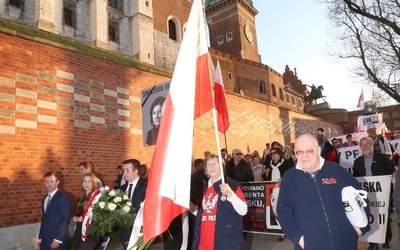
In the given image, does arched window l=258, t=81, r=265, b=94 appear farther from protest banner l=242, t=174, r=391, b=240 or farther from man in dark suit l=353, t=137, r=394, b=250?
man in dark suit l=353, t=137, r=394, b=250

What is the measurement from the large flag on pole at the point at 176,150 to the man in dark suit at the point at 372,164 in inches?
153

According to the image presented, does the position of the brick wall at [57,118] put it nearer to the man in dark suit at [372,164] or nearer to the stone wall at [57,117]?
the stone wall at [57,117]

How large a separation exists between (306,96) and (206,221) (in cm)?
5523

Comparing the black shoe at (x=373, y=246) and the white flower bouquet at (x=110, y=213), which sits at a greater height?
the white flower bouquet at (x=110, y=213)

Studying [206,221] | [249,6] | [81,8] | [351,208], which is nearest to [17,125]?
[206,221]

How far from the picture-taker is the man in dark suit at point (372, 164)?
5262 mm

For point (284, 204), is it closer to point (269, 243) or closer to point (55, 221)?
point (55, 221)

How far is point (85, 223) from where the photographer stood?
4.12 meters

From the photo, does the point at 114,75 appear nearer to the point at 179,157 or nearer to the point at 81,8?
the point at 179,157

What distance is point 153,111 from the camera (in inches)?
296

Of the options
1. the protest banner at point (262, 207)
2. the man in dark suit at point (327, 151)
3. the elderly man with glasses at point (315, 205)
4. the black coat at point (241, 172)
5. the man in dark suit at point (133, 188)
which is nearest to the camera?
the elderly man with glasses at point (315, 205)

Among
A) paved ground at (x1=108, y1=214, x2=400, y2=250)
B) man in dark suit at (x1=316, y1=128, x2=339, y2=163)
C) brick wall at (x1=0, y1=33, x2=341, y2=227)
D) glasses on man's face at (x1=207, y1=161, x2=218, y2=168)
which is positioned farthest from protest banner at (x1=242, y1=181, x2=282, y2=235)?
brick wall at (x1=0, y1=33, x2=341, y2=227)

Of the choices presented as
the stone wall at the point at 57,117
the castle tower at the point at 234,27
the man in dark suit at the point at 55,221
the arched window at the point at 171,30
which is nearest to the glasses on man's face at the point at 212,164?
Answer: the man in dark suit at the point at 55,221

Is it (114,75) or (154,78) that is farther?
(154,78)
